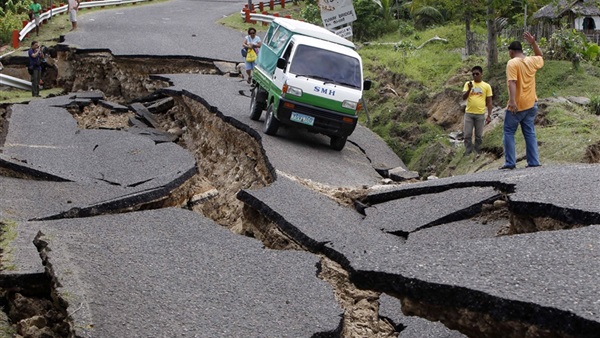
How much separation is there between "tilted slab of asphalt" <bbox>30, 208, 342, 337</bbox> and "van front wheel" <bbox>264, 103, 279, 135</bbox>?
6.57 m

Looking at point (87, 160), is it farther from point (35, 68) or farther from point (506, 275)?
point (506, 275)

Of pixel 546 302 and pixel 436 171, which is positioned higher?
pixel 546 302

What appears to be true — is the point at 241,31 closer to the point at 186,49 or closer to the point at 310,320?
the point at 186,49

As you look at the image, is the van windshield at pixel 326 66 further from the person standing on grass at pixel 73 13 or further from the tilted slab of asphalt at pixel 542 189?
the person standing on grass at pixel 73 13

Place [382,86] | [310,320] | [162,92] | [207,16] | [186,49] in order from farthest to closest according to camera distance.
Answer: [207,16] → [186,49] → [382,86] → [162,92] → [310,320]

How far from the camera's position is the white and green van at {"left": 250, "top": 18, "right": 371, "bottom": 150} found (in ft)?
52.2

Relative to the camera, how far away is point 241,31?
31.5m

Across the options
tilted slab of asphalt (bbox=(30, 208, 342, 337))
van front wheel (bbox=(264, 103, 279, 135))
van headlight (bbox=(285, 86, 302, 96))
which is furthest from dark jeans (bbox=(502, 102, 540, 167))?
van front wheel (bbox=(264, 103, 279, 135))

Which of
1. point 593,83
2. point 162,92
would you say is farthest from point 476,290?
point 162,92

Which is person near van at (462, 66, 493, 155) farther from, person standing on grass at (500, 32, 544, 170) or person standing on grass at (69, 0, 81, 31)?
person standing on grass at (69, 0, 81, 31)

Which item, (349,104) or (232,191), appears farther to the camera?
(349,104)

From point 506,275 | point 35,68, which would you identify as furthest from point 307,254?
point 35,68

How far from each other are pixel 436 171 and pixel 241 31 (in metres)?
16.6

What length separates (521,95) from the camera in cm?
1188
